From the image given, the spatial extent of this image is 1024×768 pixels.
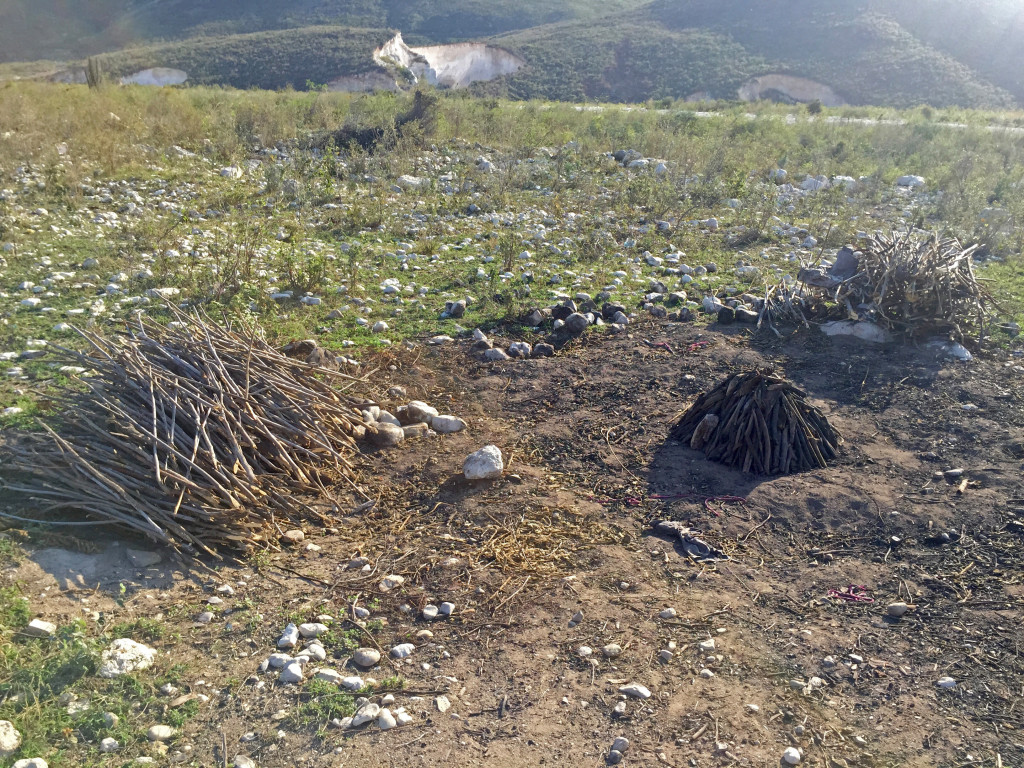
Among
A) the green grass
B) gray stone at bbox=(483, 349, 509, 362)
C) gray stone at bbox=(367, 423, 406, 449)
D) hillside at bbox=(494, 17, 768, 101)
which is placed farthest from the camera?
hillside at bbox=(494, 17, 768, 101)

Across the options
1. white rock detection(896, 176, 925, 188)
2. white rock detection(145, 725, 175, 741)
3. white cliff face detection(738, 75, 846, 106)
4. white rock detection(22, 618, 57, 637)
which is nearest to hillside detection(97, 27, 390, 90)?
white cliff face detection(738, 75, 846, 106)

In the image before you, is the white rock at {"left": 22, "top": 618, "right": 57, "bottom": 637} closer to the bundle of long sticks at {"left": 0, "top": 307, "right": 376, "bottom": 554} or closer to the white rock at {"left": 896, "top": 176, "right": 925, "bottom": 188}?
Result: the bundle of long sticks at {"left": 0, "top": 307, "right": 376, "bottom": 554}

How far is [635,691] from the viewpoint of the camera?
102 inches

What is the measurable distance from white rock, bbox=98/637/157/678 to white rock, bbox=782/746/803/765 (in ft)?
7.08

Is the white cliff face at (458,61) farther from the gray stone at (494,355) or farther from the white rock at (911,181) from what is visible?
the gray stone at (494,355)

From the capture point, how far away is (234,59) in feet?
108

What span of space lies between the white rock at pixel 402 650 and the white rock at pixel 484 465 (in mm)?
1203

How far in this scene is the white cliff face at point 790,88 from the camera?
3031 centimetres

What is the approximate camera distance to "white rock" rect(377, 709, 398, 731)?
2391 mm

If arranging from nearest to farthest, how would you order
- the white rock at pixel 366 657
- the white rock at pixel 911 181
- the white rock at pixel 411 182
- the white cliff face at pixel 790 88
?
the white rock at pixel 366 657
the white rock at pixel 411 182
the white rock at pixel 911 181
the white cliff face at pixel 790 88

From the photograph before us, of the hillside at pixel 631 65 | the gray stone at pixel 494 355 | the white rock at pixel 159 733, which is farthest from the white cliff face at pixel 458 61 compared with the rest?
the white rock at pixel 159 733

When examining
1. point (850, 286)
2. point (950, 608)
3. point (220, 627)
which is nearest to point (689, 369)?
point (850, 286)

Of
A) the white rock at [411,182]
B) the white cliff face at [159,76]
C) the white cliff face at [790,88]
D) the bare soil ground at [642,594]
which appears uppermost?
the white cliff face at [159,76]

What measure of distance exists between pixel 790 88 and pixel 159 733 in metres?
34.6
